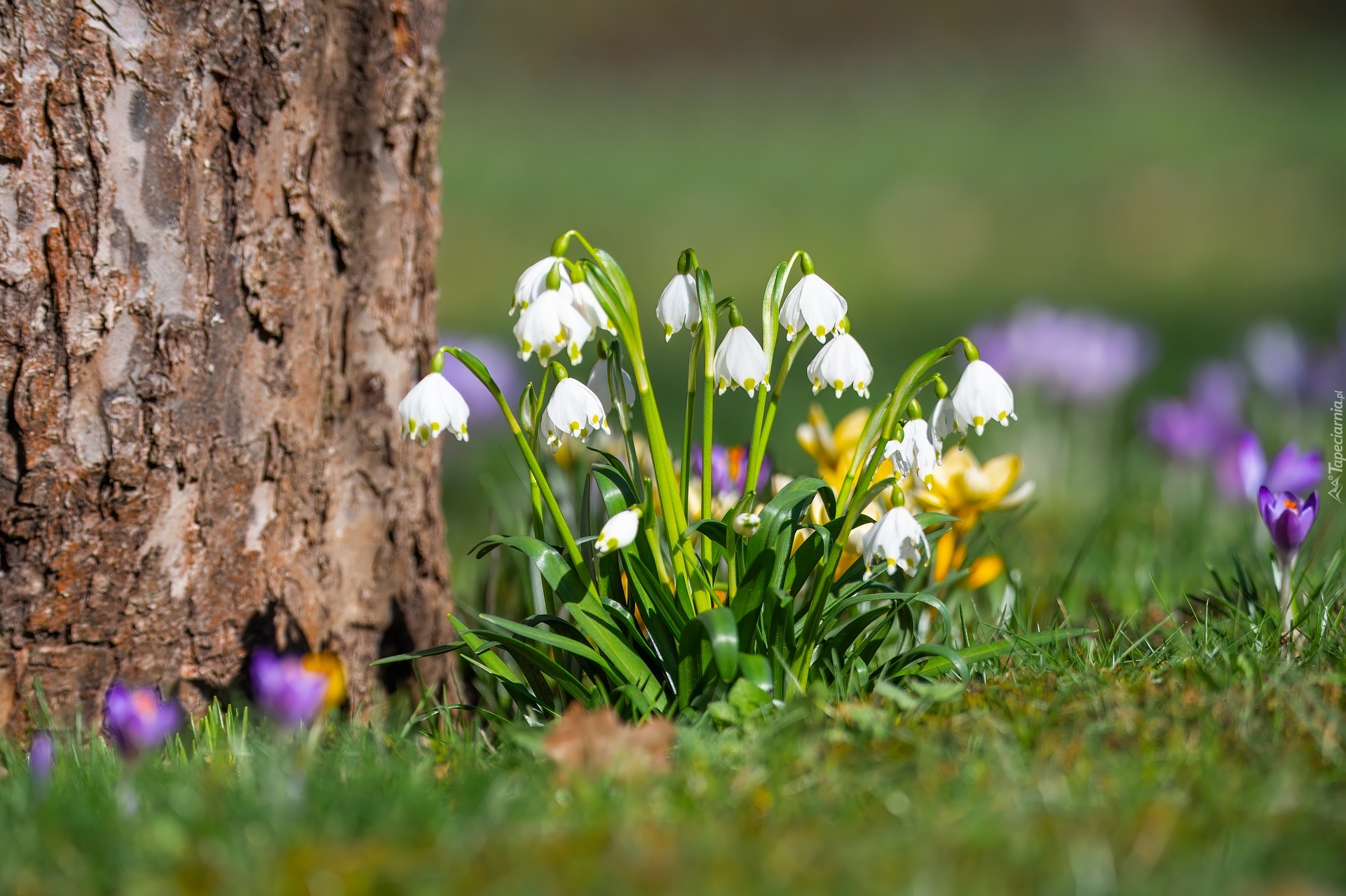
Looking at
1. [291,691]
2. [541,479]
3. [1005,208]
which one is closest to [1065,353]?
[541,479]

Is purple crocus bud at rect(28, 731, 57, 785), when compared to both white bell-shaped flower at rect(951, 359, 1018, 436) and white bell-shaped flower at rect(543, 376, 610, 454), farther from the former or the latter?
white bell-shaped flower at rect(951, 359, 1018, 436)

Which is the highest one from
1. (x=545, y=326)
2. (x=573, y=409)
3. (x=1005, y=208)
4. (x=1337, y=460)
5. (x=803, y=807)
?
(x=1005, y=208)

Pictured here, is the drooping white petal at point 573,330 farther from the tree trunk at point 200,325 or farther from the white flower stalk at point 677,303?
the tree trunk at point 200,325

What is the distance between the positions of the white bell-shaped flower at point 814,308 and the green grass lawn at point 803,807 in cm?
48

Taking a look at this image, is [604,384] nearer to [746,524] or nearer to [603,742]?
[746,524]

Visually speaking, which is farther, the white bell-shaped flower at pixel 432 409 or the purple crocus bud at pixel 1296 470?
the purple crocus bud at pixel 1296 470

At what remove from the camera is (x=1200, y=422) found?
3359 millimetres

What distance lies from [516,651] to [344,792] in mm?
403

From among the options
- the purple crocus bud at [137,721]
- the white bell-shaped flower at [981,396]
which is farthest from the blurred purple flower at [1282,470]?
the purple crocus bud at [137,721]

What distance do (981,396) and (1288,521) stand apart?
0.66 m

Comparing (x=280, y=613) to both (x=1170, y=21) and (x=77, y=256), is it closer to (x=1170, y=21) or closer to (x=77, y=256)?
(x=77, y=256)

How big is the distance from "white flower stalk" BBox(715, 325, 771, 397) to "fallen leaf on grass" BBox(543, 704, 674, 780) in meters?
0.44

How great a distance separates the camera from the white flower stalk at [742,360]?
58.3 inches

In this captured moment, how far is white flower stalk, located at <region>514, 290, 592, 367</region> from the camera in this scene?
1.40 metres
